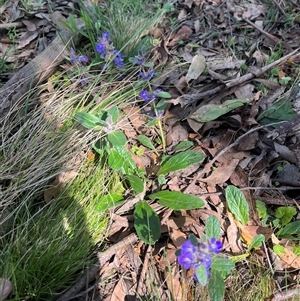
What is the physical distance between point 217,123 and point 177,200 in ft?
1.62

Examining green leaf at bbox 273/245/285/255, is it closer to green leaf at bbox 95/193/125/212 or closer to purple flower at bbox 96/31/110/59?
green leaf at bbox 95/193/125/212

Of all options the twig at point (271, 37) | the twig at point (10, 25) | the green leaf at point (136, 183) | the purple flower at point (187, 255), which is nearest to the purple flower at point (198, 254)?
the purple flower at point (187, 255)

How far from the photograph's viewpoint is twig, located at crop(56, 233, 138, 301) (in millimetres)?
1405

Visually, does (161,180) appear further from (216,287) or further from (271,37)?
(271,37)

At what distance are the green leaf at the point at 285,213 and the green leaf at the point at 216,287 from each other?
0.41 meters

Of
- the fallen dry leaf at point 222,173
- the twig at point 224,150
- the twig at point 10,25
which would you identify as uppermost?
the twig at point 10,25

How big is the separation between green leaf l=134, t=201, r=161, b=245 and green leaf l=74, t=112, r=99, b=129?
0.37 metres

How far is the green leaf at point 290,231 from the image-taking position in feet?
4.95

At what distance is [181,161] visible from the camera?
165cm

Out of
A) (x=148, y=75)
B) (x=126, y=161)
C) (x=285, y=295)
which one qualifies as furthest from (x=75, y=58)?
(x=285, y=295)

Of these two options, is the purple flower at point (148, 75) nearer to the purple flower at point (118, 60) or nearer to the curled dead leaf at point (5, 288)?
the purple flower at point (118, 60)

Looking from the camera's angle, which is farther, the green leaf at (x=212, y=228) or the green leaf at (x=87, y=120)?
the green leaf at (x=87, y=120)

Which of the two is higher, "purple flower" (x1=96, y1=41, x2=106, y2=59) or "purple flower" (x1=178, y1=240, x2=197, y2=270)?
"purple flower" (x1=96, y1=41, x2=106, y2=59)

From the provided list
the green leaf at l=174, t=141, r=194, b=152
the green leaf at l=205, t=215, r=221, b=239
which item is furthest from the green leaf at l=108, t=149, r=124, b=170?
the green leaf at l=205, t=215, r=221, b=239
